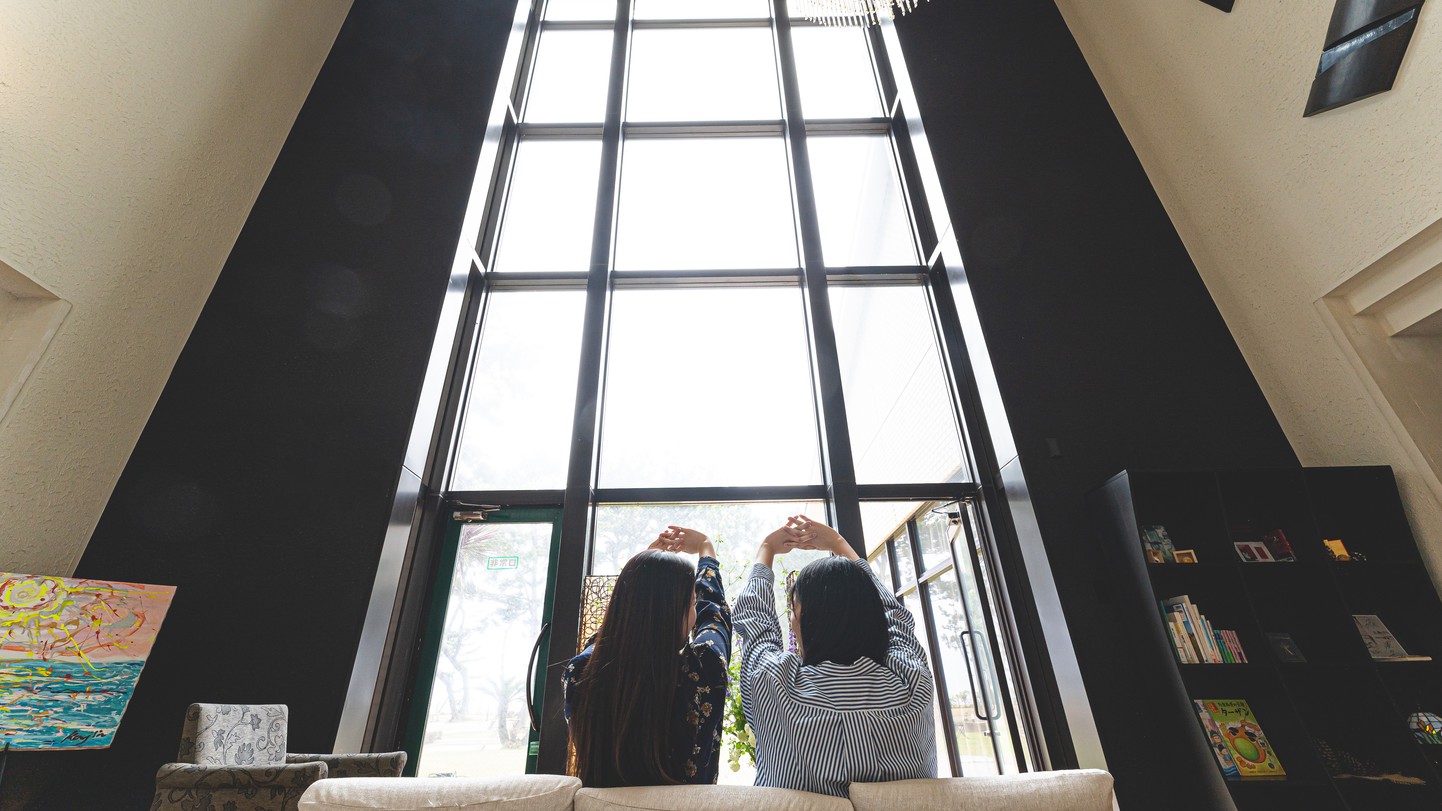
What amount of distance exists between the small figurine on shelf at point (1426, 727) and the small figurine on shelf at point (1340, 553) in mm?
557

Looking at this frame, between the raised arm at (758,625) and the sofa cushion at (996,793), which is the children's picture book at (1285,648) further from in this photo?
the raised arm at (758,625)

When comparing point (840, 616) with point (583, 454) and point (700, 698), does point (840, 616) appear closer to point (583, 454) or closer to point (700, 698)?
point (700, 698)

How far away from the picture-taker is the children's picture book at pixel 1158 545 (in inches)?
96.5

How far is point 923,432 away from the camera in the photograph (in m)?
3.53

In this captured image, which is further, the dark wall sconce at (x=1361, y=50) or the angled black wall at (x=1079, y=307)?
the angled black wall at (x=1079, y=307)

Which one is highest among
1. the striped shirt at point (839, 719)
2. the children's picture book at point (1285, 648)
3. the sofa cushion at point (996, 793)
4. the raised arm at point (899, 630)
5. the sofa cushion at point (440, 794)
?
the raised arm at point (899, 630)

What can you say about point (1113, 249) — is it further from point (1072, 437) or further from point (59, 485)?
point (59, 485)

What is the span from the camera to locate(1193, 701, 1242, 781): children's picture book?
7.01 ft

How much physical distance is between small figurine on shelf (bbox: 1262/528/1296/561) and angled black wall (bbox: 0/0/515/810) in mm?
3906

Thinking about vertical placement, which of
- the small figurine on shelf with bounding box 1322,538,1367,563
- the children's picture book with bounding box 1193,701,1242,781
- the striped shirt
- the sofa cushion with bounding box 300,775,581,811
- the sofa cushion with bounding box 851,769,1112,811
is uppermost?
the small figurine on shelf with bounding box 1322,538,1367,563

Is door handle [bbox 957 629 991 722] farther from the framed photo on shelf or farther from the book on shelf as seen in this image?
the framed photo on shelf

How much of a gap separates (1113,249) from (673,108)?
10.9ft

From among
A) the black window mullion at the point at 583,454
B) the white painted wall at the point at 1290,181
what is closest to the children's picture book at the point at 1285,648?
the white painted wall at the point at 1290,181

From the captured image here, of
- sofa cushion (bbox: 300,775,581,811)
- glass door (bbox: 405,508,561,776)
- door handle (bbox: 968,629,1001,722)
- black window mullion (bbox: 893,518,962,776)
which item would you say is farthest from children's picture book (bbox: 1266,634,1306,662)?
glass door (bbox: 405,508,561,776)
